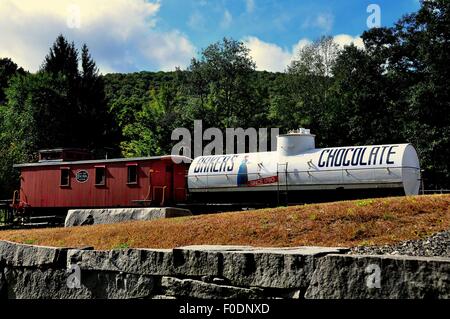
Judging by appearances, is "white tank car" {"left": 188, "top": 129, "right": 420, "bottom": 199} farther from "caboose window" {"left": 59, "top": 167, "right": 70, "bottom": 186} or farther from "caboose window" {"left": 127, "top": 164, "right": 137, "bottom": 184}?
"caboose window" {"left": 59, "top": 167, "right": 70, "bottom": 186}

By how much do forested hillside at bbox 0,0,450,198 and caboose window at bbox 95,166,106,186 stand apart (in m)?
17.7

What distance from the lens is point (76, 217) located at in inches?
960

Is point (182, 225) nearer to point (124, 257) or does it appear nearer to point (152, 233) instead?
point (152, 233)

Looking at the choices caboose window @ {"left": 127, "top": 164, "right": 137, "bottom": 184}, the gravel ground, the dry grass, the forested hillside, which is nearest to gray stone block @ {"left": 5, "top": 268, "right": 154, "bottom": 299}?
the dry grass

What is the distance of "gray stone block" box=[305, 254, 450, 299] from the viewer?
4461mm

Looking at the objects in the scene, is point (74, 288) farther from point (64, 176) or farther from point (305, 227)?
point (64, 176)

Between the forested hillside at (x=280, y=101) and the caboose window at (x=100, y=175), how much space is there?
17.7 metres

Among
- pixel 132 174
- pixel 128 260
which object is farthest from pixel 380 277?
pixel 132 174

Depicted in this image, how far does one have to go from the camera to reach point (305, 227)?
39.6ft

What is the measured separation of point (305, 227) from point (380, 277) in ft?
24.2

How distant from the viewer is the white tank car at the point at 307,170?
66.3 feet

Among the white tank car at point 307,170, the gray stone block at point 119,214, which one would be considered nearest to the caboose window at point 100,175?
the gray stone block at point 119,214

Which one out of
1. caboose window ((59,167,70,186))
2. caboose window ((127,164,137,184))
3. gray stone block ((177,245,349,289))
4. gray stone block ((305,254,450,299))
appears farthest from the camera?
caboose window ((59,167,70,186))

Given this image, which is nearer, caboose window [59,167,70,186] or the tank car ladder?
the tank car ladder
